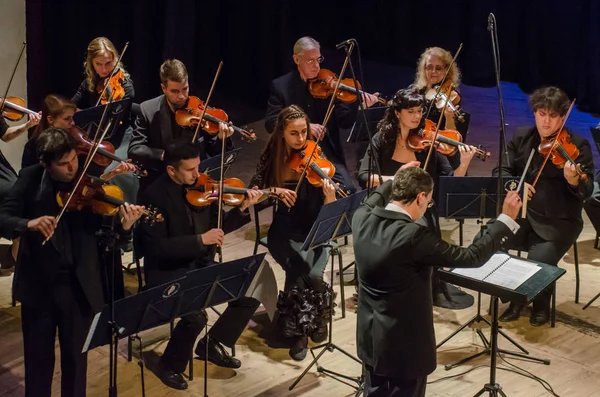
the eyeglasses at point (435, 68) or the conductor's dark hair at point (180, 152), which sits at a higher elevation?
the eyeglasses at point (435, 68)

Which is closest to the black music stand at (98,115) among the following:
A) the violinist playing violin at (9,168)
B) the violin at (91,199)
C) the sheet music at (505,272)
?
the violinist playing violin at (9,168)

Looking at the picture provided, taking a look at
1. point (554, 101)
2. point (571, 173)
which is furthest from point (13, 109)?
point (571, 173)

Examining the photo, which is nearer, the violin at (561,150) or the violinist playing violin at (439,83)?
the violin at (561,150)

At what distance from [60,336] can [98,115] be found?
176 centimetres

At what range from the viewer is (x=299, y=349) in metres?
5.25

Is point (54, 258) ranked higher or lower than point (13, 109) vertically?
lower

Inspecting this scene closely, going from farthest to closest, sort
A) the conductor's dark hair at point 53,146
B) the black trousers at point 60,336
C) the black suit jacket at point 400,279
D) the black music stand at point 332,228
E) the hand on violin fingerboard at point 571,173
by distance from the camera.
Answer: the hand on violin fingerboard at point 571,173, the black music stand at point 332,228, the black trousers at point 60,336, the conductor's dark hair at point 53,146, the black suit jacket at point 400,279

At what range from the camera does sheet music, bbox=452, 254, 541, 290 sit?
4.23m

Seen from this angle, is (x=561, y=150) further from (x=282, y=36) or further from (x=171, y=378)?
(x=282, y=36)

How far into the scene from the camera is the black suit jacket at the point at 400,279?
12.4ft

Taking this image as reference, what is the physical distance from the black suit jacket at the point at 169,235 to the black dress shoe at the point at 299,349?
78 cm

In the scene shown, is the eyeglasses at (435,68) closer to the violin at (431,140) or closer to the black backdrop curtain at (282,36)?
the violin at (431,140)

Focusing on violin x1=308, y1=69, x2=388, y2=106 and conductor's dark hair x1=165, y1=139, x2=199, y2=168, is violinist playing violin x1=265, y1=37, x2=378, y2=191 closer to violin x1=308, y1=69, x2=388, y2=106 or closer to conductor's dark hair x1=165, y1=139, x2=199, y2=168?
violin x1=308, y1=69, x2=388, y2=106

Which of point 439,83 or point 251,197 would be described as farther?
point 439,83
